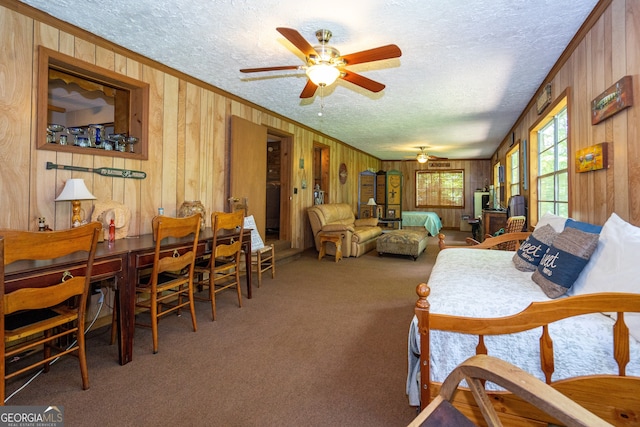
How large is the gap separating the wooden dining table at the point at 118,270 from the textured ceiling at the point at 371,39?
1.74 meters

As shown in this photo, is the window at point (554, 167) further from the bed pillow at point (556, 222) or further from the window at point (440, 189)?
the window at point (440, 189)

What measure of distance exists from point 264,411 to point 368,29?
9.02 feet

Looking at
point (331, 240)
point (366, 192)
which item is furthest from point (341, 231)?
point (366, 192)

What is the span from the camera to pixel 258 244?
14.2ft

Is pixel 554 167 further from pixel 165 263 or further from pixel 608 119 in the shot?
pixel 165 263

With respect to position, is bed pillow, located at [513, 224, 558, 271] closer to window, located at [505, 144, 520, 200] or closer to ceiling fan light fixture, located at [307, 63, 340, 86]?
ceiling fan light fixture, located at [307, 63, 340, 86]

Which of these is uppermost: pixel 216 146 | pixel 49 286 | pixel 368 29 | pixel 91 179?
pixel 368 29

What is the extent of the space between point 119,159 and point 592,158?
3.92 metres

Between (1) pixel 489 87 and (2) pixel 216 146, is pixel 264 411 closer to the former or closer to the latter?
(2) pixel 216 146

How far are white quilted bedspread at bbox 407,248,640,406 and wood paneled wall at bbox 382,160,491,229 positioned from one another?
9.63 m

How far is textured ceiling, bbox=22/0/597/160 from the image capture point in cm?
224

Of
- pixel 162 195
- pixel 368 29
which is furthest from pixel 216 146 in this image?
pixel 368 29

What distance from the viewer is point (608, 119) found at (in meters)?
2.09

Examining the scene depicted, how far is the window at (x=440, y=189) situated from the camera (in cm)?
1087
